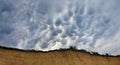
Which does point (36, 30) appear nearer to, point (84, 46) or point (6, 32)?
point (6, 32)

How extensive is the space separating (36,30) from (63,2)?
1010mm

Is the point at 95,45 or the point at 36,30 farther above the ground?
the point at 36,30

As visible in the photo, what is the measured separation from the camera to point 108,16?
7137mm

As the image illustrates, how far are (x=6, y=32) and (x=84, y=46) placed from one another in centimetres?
175

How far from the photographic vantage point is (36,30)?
6.36m

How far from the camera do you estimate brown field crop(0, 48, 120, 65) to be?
17.1 ft

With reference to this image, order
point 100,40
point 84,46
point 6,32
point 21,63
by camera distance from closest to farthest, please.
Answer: point 21,63, point 6,32, point 84,46, point 100,40

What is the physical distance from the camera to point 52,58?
5.46m

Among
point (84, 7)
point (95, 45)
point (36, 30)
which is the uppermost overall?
point (84, 7)

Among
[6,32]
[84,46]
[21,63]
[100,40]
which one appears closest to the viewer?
[21,63]

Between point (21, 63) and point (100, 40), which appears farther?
point (100, 40)

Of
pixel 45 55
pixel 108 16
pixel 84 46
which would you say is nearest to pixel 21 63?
pixel 45 55

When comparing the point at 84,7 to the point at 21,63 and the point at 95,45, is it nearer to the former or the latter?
the point at 95,45

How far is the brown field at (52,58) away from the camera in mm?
5211
